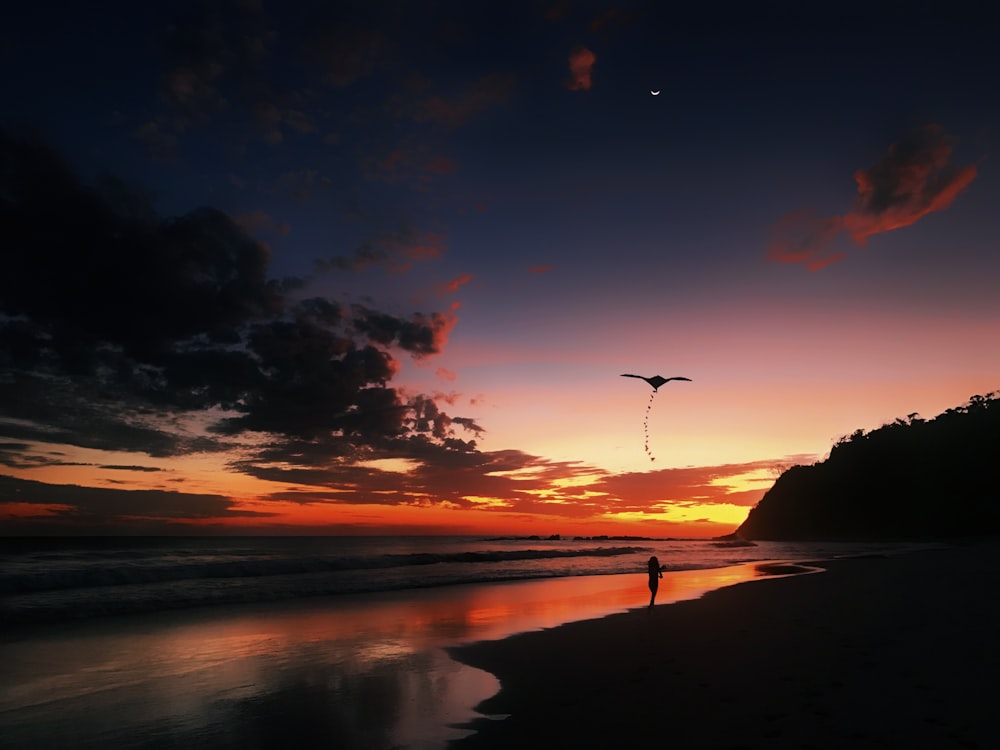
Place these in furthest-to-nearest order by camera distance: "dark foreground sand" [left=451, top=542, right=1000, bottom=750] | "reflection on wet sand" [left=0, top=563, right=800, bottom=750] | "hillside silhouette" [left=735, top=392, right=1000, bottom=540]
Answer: "hillside silhouette" [left=735, top=392, right=1000, bottom=540] → "reflection on wet sand" [left=0, top=563, right=800, bottom=750] → "dark foreground sand" [left=451, top=542, right=1000, bottom=750]

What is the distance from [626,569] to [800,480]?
137 metres

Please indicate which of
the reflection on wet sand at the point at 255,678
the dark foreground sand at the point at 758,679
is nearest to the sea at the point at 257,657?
the reflection on wet sand at the point at 255,678

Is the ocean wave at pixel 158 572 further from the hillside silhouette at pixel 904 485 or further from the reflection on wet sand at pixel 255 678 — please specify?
the hillside silhouette at pixel 904 485

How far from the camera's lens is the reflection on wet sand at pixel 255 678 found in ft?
29.0

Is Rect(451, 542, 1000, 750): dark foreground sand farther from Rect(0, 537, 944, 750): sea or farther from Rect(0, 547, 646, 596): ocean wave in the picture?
Rect(0, 547, 646, 596): ocean wave

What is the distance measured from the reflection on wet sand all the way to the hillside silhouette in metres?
116

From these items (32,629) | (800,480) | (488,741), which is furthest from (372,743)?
(800,480)

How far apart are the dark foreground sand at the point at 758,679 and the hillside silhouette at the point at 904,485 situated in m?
110

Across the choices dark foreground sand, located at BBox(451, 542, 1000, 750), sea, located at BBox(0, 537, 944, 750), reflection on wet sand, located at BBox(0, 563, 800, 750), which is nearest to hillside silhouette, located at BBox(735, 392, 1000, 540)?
sea, located at BBox(0, 537, 944, 750)

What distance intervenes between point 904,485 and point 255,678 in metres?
147

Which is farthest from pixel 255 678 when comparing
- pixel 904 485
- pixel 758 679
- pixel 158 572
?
pixel 904 485

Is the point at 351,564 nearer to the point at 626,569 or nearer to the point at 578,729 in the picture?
the point at 626,569

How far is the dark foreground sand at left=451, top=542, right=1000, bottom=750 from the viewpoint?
25.5 feet

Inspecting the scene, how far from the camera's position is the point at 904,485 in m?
125
